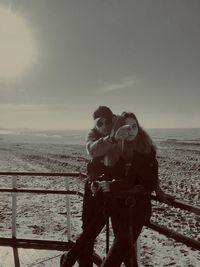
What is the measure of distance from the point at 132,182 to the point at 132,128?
47 centimetres

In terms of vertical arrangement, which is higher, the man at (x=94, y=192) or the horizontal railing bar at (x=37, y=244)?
the man at (x=94, y=192)

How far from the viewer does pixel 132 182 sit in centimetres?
306

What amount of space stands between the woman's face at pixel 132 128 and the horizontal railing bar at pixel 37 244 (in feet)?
9.04

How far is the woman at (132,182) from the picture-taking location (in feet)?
9.64

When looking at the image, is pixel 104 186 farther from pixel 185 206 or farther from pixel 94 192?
pixel 185 206

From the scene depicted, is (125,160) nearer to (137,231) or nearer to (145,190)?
(145,190)

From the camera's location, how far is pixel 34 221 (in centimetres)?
827

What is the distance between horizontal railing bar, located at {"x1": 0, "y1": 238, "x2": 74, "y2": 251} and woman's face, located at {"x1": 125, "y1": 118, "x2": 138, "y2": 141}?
2755mm

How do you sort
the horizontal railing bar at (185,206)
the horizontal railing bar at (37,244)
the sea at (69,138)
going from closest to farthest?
the horizontal railing bar at (185,206) → the horizontal railing bar at (37,244) → the sea at (69,138)

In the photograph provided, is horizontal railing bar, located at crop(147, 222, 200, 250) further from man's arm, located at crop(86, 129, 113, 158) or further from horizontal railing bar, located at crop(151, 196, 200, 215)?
man's arm, located at crop(86, 129, 113, 158)

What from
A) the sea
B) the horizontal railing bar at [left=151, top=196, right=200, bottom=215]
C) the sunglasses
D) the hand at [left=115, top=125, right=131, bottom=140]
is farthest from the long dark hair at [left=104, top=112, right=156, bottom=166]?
the sea

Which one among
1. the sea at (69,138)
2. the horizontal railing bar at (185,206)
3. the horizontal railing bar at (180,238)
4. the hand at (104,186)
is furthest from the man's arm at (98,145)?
the sea at (69,138)

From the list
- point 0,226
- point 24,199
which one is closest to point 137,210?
point 0,226

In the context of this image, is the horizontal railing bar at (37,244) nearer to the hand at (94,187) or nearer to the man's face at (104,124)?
the hand at (94,187)
